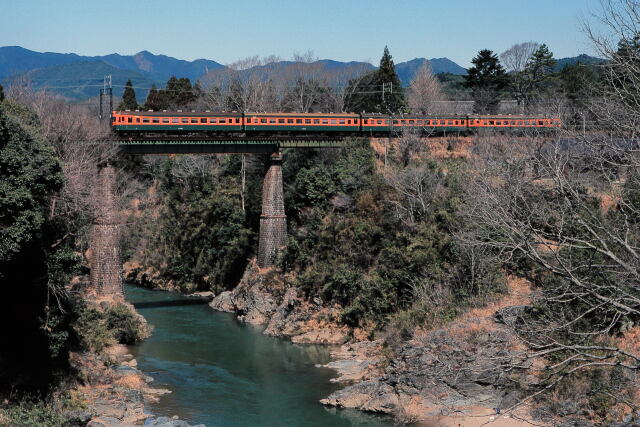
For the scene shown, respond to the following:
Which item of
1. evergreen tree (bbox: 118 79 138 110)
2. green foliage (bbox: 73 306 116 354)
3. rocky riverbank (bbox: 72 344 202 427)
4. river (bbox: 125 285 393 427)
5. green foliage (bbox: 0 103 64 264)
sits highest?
evergreen tree (bbox: 118 79 138 110)

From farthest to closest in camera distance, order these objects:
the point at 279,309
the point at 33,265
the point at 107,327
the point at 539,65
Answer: the point at 539,65
the point at 279,309
the point at 107,327
the point at 33,265

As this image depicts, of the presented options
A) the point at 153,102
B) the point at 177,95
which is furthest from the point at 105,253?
the point at 153,102

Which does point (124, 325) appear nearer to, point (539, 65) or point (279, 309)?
point (279, 309)

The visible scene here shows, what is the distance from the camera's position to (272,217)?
51.9m

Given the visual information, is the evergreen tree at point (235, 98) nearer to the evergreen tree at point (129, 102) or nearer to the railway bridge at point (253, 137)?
the evergreen tree at point (129, 102)

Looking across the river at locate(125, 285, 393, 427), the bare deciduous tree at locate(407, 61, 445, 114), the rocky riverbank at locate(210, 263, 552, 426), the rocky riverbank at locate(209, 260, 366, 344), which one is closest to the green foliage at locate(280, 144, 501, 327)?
the rocky riverbank at locate(209, 260, 366, 344)

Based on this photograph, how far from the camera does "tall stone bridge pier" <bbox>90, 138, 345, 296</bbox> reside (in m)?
47.0

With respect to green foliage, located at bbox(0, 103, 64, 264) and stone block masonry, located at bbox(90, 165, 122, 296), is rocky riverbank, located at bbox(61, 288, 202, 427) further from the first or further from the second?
stone block masonry, located at bbox(90, 165, 122, 296)

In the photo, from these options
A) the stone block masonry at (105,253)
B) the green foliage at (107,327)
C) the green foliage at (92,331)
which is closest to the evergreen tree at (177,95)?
the stone block masonry at (105,253)

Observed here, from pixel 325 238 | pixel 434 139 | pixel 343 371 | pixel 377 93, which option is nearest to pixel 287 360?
pixel 343 371

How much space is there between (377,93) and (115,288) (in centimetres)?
3718

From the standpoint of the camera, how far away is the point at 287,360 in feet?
131

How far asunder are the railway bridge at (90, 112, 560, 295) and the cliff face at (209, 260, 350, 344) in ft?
6.09

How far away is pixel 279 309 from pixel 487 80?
39.4m
